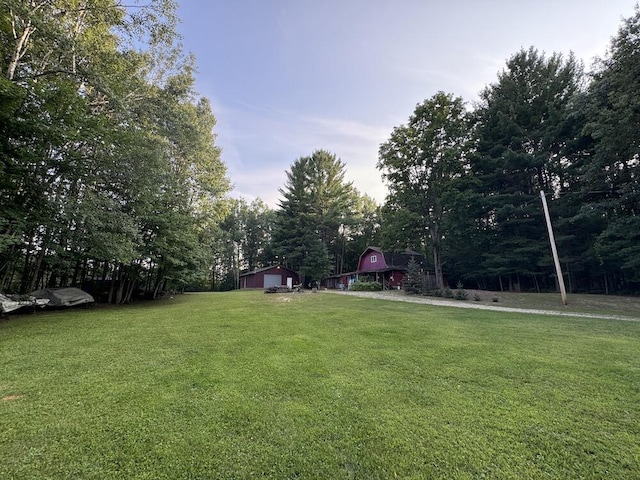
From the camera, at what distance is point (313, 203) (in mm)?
32781

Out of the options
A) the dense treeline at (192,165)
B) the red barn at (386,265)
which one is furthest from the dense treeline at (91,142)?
the red barn at (386,265)

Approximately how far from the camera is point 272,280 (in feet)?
105

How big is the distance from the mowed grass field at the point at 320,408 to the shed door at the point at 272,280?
1045 inches

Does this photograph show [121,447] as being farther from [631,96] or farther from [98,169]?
[631,96]

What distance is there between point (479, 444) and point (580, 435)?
0.97 m

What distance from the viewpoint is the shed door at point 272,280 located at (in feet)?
105

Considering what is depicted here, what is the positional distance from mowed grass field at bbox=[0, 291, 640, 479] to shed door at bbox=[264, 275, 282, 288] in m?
26.6

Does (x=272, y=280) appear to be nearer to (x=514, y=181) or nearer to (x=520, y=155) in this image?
(x=514, y=181)

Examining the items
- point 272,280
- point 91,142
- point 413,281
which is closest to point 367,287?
point 413,281

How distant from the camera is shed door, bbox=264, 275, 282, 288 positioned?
3191cm

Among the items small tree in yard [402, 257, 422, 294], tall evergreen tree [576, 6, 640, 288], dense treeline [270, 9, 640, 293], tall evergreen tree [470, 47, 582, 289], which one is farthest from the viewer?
tall evergreen tree [470, 47, 582, 289]

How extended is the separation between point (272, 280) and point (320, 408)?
30.1 meters

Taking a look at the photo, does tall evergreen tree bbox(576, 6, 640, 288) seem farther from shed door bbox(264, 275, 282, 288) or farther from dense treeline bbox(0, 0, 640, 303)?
shed door bbox(264, 275, 282, 288)

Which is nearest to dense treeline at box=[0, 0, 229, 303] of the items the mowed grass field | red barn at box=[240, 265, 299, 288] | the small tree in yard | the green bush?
the mowed grass field
